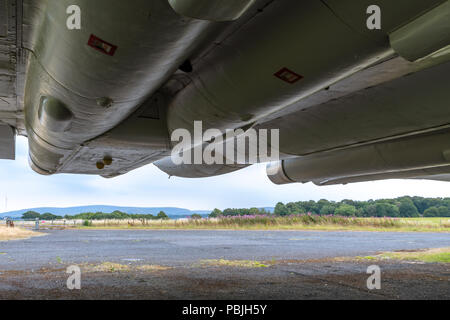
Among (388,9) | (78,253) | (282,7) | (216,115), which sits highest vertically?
(282,7)

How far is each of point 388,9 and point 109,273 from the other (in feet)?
24.7

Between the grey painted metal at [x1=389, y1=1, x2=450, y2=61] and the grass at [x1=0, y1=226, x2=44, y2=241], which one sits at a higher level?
the grey painted metal at [x1=389, y1=1, x2=450, y2=61]

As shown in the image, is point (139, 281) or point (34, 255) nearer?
point (139, 281)

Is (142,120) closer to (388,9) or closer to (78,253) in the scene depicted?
(388,9)

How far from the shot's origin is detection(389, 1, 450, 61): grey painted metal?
61.0 inches

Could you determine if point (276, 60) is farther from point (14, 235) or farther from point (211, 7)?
point (14, 235)

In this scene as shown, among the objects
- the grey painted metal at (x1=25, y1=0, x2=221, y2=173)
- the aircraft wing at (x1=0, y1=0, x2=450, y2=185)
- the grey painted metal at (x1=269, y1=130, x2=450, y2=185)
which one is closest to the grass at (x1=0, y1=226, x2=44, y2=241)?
the aircraft wing at (x1=0, y1=0, x2=450, y2=185)

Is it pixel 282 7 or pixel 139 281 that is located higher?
pixel 282 7

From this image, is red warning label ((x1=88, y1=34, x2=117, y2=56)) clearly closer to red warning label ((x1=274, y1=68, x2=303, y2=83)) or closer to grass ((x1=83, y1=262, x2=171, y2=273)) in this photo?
red warning label ((x1=274, y1=68, x2=303, y2=83))

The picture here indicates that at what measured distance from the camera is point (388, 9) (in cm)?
165

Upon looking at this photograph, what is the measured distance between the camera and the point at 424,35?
164 cm
